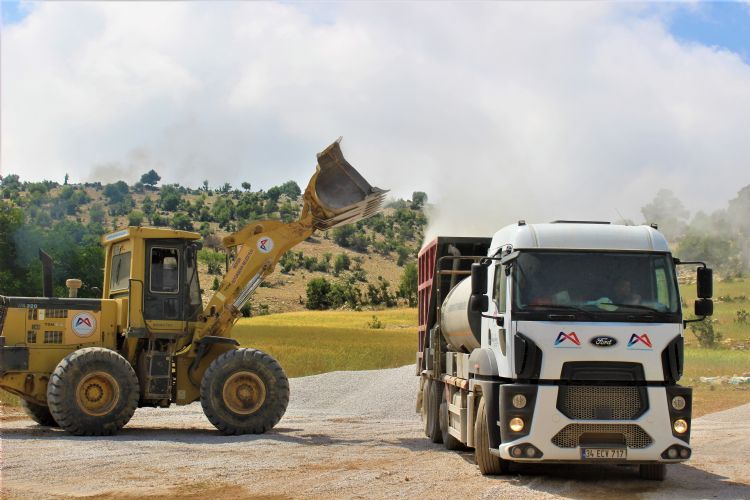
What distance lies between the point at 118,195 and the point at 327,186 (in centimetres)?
11931

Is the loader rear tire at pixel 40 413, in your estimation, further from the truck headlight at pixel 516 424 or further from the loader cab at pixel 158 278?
the truck headlight at pixel 516 424

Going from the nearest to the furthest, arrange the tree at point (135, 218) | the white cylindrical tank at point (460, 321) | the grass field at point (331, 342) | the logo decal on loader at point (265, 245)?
the white cylindrical tank at point (460, 321) < the logo decal on loader at point (265, 245) < the grass field at point (331, 342) < the tree at point (135, 218)

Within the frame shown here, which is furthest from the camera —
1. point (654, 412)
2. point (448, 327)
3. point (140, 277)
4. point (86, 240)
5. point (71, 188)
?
point (71, 188)

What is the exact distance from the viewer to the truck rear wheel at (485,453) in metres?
13.9

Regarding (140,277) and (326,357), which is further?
(326,357)

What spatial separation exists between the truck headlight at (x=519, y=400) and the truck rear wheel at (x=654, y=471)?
2254 millimetres

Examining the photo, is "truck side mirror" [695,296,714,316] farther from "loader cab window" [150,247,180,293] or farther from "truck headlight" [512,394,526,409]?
"loader cab window" [150,247,180,293]

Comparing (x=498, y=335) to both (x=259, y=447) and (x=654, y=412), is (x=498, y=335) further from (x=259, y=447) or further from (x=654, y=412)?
(x=259, y=447)

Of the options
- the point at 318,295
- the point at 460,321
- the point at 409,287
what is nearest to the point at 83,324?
the point at 460,321

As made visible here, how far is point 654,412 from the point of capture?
42.5 feet

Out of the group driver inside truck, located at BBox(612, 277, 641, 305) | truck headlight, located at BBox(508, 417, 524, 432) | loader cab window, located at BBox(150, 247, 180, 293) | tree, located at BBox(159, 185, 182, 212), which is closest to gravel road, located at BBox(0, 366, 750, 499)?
truck headlight, located at BBox(508, 417, 524, 432)

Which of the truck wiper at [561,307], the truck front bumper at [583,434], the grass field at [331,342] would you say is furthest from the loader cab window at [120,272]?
the grass field at [331,342]

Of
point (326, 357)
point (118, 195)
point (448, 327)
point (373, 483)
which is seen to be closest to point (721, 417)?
point (448, 327)

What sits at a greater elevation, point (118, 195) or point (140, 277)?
point (118, 195)
